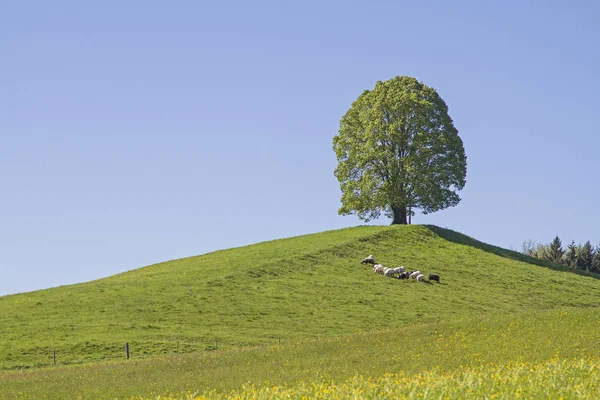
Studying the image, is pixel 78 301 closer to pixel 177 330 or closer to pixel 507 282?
pixel 177 330

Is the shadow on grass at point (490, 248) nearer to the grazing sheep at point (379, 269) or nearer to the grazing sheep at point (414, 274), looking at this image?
the grazing sheep at point (414, 274)

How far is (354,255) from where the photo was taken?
8844 cm

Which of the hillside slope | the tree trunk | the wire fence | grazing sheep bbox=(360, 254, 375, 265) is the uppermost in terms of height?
the tree trunk

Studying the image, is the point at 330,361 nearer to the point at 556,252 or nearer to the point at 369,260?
the point at 369,260

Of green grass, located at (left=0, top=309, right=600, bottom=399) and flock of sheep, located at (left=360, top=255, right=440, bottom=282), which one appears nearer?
green grass, located at (left=0, top=309, right=600, bottom=399)

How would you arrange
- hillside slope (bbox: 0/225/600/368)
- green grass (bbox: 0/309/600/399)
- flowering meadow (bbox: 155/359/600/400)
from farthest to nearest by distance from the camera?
hillside slope (bbox: 0/225/600/368) < green grass (bbox: 0/309/600/399) < flowering meadow (bbox: 155/359/600/400)

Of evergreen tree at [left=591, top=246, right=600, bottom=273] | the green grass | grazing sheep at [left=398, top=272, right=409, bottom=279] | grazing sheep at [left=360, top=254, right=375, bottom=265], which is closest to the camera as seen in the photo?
the green grass

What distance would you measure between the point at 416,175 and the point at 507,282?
20.7 metres

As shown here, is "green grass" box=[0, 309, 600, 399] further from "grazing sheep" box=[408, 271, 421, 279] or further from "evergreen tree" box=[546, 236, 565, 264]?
"evergreen tree" box=[546, 236, 565, 264]

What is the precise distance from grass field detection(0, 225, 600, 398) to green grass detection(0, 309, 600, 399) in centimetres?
13

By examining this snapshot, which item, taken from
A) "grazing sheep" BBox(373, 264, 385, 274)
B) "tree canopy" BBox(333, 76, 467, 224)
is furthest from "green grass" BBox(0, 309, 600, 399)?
"tree canopy" BBox(333, 76, 467, 224)

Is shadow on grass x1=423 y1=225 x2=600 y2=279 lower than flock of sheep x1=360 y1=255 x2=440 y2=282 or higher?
higher

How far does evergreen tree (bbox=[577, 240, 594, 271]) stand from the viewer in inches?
4998

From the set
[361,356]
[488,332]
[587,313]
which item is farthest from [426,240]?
[361,356]
